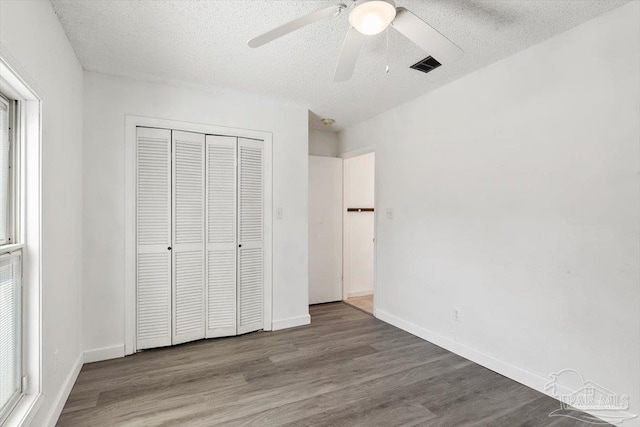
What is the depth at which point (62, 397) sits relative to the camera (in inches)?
83.6

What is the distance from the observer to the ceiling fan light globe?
1501mm

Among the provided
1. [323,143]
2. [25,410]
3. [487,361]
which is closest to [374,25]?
[25,410]

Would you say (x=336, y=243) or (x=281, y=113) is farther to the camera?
(x=336, y=243)

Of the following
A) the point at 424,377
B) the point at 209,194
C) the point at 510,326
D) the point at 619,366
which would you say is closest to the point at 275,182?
the point at 209,194

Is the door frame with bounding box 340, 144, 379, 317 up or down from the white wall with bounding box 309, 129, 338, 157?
down

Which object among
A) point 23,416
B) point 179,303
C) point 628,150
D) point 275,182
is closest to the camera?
point 23,416

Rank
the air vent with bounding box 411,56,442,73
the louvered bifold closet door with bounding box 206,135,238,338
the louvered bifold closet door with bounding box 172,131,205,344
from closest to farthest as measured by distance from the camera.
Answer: the air vent with bounding box 411,56,442,73 < the louvered bifold closet door with bounding box 172,131,205,344 < the louvered bifold closet door with bounding box 206,135,238,338

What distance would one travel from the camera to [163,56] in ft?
8.48

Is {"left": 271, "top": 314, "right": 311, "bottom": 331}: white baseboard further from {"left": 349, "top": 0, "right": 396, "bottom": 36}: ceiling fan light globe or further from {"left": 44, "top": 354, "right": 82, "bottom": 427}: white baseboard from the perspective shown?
{"left": 349, "top": 0, "right": 396, "bottom": 36}: ceiling fan light globe

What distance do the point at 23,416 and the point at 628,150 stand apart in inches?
140

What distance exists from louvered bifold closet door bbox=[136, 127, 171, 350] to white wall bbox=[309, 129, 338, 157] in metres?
2.17

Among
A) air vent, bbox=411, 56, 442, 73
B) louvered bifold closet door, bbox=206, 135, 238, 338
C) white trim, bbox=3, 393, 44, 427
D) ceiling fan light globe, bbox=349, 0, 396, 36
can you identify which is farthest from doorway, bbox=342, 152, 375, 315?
white trim, bbox=3, 393, 44, 427

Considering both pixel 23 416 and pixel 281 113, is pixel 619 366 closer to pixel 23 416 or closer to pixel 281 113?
pixel 23 416

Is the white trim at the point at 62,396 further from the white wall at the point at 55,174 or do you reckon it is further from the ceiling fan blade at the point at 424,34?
the ceiling fan blade at the point at 424,34
